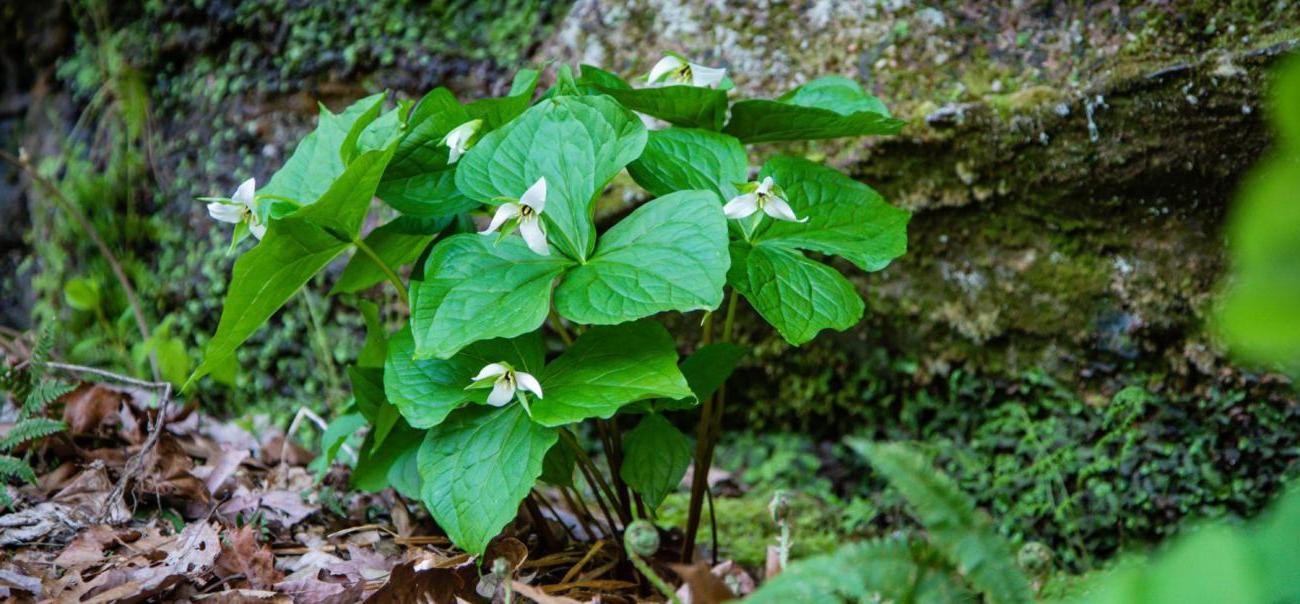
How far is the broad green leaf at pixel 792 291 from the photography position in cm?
150

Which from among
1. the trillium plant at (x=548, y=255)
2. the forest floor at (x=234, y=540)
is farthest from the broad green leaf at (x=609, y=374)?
the forest floor at (x=234, y=540)

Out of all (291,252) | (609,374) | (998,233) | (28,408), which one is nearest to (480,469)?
(609,374)

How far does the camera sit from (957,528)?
1.04m

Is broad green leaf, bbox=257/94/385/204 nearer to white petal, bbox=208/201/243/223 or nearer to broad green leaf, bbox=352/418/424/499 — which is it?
white petal, bbox=208/201/243/223

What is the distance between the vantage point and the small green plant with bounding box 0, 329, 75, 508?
1.85m

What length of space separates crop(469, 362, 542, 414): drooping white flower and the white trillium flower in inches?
18.0

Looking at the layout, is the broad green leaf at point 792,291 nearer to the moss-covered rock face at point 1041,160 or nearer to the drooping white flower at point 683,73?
the drooping white flower at point 683,73

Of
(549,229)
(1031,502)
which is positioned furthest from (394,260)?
(1031,502)

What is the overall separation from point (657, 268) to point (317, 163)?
74cm

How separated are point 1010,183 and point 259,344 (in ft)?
9.30

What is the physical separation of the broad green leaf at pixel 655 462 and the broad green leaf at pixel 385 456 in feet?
1.45

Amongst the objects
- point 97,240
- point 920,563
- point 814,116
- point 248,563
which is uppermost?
point 814,116

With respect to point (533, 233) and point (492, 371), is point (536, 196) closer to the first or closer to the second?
point (533, 233)

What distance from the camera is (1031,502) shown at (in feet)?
8.93
